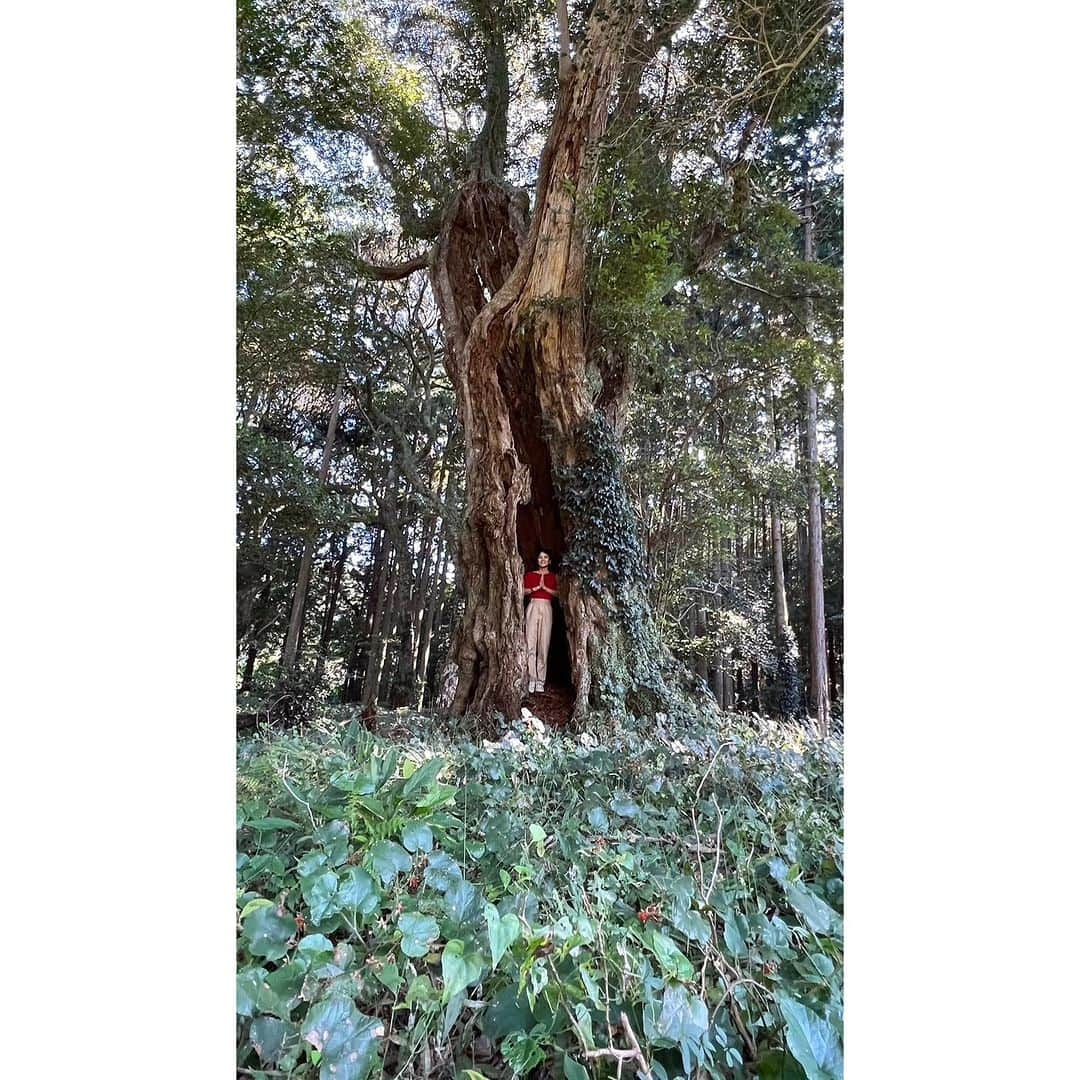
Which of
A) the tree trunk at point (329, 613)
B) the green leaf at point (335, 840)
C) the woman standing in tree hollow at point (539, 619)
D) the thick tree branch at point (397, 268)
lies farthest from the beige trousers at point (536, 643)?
the thick tree branch at point (397, 268)

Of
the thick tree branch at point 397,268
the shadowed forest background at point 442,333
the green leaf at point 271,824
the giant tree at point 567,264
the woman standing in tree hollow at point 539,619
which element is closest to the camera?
the green leaf at point 271,824

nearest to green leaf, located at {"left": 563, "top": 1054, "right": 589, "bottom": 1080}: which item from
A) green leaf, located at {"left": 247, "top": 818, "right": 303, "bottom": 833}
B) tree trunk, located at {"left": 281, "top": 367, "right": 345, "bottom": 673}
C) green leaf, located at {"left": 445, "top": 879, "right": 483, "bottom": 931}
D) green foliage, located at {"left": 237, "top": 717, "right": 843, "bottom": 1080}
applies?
green foliage, located at {"left": 237, "top": 717, "right": 843, "bottom": 1080}

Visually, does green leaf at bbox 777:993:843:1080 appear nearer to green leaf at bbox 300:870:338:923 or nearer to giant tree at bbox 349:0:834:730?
giant tree at bbox 349:0:834:730

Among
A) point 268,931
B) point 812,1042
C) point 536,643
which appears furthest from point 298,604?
point 812,1042

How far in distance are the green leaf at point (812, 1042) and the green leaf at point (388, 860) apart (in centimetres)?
75

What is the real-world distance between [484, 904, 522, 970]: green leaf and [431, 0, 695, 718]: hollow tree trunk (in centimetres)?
64

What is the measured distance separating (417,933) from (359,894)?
0.45 feet

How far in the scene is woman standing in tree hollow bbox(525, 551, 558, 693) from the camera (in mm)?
1822

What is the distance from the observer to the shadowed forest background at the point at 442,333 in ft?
5.15

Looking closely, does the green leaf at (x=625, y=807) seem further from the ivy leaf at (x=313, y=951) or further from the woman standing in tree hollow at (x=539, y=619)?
the ivy leaf at (x=313, y=951)

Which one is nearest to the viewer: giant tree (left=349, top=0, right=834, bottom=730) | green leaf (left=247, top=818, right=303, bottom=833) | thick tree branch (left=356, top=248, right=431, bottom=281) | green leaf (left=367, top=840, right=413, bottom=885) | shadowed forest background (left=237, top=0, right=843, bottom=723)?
green leaf (left=367, top=840, right=413, bottom=885)
